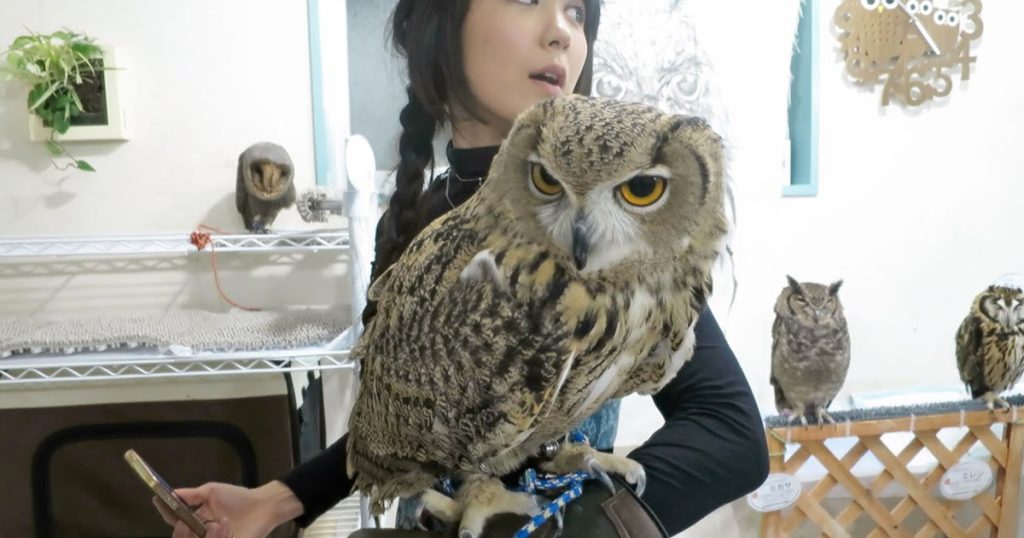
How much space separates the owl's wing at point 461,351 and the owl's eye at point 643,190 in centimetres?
6

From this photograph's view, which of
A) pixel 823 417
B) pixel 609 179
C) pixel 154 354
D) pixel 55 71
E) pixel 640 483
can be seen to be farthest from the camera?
pixel 823 417

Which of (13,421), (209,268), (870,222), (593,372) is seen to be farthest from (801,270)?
(13,421)

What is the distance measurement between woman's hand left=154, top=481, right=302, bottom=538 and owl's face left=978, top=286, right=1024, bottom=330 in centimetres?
132

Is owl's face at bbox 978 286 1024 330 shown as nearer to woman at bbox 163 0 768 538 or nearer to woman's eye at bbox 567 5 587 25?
woman at bbox 163 0 768 538

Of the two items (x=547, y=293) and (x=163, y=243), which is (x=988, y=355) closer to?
(x=547, y=293)

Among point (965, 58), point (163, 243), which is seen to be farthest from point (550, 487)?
point (965, 58)

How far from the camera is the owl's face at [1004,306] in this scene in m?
1.22

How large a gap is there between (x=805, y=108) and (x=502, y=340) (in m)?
1.18

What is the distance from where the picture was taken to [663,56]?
3.35 feet

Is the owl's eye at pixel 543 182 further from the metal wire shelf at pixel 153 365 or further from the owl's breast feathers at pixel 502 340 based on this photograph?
the metal wire shelf at pixel 153 365

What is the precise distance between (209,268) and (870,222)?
4.53 feet

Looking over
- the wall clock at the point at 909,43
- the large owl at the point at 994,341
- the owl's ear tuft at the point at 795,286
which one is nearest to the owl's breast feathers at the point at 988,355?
the large owl at the point at 994,341

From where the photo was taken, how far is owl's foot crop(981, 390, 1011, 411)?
126 centimetres

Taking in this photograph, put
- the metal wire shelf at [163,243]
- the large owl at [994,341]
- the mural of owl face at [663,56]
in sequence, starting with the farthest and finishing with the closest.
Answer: the large owl at [994,341], the metal wire shelf at [163,243], the mural of owl face at [663,56]
